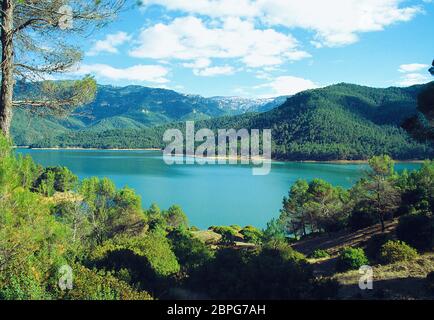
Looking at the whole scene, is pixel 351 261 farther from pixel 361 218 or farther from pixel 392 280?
pixel 361 218

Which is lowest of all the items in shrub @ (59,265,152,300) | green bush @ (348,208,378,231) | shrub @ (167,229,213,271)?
green bush @ (348,208,378,231)

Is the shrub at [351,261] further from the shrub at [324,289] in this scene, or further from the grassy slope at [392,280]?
the shrub at [324,289]

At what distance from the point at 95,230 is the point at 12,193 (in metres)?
24.5

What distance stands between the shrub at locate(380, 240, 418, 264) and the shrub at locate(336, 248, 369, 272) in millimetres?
860

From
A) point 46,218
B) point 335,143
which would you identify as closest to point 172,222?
point 46,218

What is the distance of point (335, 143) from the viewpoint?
143m

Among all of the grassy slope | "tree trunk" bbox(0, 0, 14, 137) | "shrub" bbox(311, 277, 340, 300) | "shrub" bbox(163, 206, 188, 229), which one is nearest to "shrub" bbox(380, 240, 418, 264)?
the grassy slope

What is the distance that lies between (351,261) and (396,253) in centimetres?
192

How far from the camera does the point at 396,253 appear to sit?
15.8m

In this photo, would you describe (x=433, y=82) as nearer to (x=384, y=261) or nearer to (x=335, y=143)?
(x=384, y=261)

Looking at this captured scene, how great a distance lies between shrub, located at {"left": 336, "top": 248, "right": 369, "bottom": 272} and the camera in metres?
16.4

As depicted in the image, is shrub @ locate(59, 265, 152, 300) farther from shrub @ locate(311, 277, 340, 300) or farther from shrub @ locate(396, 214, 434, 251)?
shrub @ locate(396, 214, 434, 251)

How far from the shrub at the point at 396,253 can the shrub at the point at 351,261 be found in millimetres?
860
